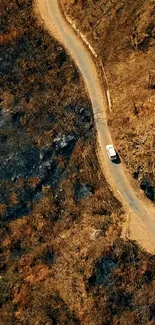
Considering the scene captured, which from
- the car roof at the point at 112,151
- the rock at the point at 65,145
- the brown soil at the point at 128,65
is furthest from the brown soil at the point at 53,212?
the brown soil at the point at 128,65

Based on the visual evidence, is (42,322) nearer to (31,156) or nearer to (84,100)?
(31,156)

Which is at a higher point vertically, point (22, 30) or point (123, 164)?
point (22, 30)

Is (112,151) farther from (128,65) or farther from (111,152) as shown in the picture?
(128,65)

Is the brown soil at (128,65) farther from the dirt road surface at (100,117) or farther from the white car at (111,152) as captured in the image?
the dirt road surface at (100,117)

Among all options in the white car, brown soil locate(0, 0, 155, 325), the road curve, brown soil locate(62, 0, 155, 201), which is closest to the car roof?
the white car

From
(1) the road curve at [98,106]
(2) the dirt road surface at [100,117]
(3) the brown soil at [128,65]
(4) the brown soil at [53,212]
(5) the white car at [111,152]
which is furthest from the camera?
(5) the white car at [111,152]

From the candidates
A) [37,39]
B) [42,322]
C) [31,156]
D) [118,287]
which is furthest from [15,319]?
[37,39]

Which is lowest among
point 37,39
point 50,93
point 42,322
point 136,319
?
point 136,319

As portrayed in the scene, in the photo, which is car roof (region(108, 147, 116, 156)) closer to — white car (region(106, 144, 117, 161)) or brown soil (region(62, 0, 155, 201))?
white car (region(106, 144, 117, 161))
